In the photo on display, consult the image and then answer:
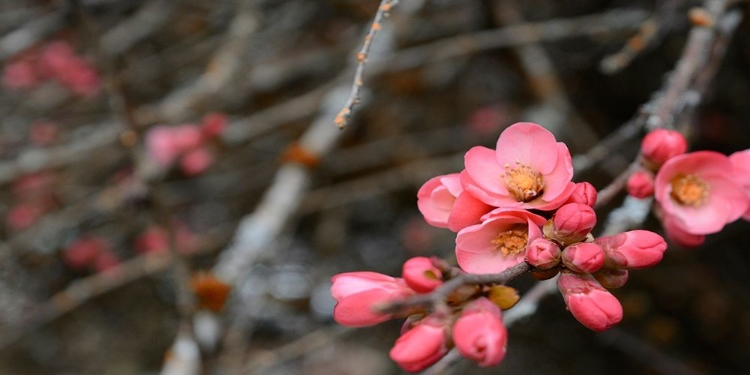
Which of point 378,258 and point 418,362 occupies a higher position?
point 418,362

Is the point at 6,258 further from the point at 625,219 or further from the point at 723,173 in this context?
the point at 723,173

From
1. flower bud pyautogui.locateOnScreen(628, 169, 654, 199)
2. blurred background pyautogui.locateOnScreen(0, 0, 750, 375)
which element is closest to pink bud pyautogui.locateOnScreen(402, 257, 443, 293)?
flower bud pyautogui.locateOnScreen(628, 169, 654, 199)

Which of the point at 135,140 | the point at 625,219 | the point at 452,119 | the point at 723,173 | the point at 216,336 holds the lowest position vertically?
the point at 452,119

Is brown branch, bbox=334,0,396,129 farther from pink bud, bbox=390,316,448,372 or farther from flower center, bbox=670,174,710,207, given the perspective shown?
flower center, bbox=670,174,710,207

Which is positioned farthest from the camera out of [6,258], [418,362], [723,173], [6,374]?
[6,374]

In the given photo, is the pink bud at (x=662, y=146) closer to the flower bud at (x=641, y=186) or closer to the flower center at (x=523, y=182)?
the flower bud at (x=641, y=186)

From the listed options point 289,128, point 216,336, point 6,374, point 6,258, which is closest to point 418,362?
point 216,336
